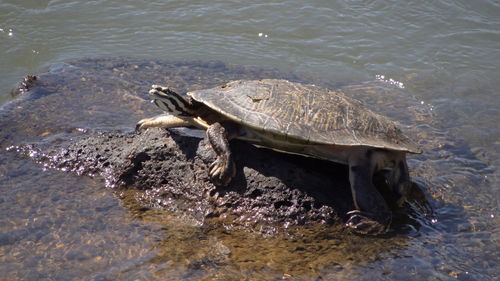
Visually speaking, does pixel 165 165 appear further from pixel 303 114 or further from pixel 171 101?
pixel 303 114

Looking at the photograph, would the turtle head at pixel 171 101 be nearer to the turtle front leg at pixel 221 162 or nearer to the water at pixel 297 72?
the turtle front leg at pixel 221 162

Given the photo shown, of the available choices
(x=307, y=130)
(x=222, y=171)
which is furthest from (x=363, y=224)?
(x=222, y=171)

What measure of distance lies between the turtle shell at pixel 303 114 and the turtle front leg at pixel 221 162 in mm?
272

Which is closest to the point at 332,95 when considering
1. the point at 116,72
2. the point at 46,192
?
the point at 46,192

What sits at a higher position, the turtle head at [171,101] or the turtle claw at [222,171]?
the turtle head at [171,101]

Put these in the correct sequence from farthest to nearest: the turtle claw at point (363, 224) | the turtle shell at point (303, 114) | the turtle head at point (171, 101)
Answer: the turtle head at point (171, 101), the turtle shell at point (303, 114), the turtle claw at point (363, 224)

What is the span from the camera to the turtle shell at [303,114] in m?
4.62

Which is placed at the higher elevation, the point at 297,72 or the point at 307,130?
the point at 307,130

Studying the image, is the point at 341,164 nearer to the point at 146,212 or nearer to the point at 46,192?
→ the point at 146,212

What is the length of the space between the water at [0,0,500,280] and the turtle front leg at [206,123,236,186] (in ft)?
1.57

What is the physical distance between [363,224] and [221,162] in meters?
1.37

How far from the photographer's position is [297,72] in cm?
959

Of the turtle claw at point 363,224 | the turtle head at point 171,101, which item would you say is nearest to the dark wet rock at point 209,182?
the turtle claw at point 363,224

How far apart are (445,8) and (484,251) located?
Answer: 8.61 meters
